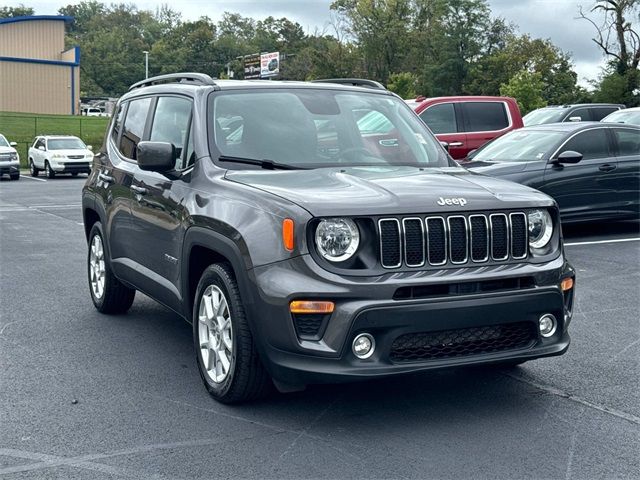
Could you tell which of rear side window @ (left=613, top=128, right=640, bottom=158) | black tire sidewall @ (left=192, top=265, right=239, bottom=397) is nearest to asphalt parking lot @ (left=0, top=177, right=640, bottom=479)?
black tire sidewall @ (left=192, top=265, right=239, bottom=397)

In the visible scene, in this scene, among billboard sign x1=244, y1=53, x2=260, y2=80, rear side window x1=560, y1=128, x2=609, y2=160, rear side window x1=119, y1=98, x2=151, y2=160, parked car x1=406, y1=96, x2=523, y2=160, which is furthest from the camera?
billboard sign x1=244, y1=53, x2=260, y2=80

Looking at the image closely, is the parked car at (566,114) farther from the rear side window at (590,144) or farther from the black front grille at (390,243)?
the black front grille at (390,243)

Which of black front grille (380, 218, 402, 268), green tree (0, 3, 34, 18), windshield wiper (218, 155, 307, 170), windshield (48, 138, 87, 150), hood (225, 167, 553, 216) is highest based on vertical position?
green tree (0, 3, 34, 18)

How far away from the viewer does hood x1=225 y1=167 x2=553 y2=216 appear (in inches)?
182

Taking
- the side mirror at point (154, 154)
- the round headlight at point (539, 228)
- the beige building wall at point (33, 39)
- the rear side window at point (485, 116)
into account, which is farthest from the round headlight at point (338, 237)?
the beige building wall at point (33, 39)

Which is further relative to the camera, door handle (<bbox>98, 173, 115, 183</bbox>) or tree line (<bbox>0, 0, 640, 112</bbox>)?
tree line (<bbox>0, 0, 640, 112</bbox>)

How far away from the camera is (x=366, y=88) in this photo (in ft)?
22.0

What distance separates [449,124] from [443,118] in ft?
0.55

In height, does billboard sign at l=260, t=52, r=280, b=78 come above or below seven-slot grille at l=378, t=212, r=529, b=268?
above

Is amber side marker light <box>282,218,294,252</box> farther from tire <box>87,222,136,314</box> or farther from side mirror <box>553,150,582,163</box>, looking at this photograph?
side mirror <box>553,150,582,163</box>

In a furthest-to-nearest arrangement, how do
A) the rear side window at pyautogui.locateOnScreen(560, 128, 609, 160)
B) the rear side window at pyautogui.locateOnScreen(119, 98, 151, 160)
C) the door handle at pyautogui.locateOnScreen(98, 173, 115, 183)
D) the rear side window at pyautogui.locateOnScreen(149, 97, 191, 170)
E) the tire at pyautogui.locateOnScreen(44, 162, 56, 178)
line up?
the tire at pyautogui.locateOnScreen(44, 162, 56, 178), the rear side window at pyautogui.locateOnScreen(560, 128, 609, 160), the door handle at pyautogui.locateOnScreen(98, 173, 115, 183), the rear side window at pyautogui.locateOnScreen(119, 98, 151, 160), the rear side window at pyautogui.locateOnScreen(149, 97, 191, 170)

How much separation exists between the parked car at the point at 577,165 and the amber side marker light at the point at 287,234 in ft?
26.0

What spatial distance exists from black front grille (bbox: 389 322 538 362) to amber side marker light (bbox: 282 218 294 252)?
71 cm

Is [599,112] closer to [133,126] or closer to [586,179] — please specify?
[586,179]
